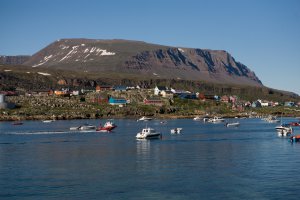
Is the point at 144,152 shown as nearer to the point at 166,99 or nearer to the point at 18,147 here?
the point at 18,147

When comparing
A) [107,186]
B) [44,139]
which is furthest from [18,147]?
[107,186]

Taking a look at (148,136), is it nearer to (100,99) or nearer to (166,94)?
(100,99)

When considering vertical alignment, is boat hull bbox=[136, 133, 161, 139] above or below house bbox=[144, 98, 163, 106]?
below

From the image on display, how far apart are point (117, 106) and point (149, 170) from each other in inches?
4213

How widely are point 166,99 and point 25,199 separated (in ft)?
424

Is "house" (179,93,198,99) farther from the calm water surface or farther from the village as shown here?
the calm water surface

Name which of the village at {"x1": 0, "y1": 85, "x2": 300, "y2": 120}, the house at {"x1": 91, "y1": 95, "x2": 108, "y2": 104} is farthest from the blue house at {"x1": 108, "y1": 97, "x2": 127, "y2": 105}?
the house at {"x1": 91, "y1": 95, "x2": 108, "y2": 104}

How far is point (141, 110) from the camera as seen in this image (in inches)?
5773

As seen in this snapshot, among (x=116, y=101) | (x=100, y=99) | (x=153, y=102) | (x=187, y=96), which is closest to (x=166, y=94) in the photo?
(x=187, y=96)

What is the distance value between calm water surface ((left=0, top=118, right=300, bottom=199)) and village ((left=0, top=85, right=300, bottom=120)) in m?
68.3

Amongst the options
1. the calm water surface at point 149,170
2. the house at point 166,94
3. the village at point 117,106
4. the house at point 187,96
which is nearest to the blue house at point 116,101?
the village at point 117,106

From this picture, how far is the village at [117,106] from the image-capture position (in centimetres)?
13350

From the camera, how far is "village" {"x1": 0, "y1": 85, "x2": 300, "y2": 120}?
134 m

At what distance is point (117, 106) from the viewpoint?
149m
